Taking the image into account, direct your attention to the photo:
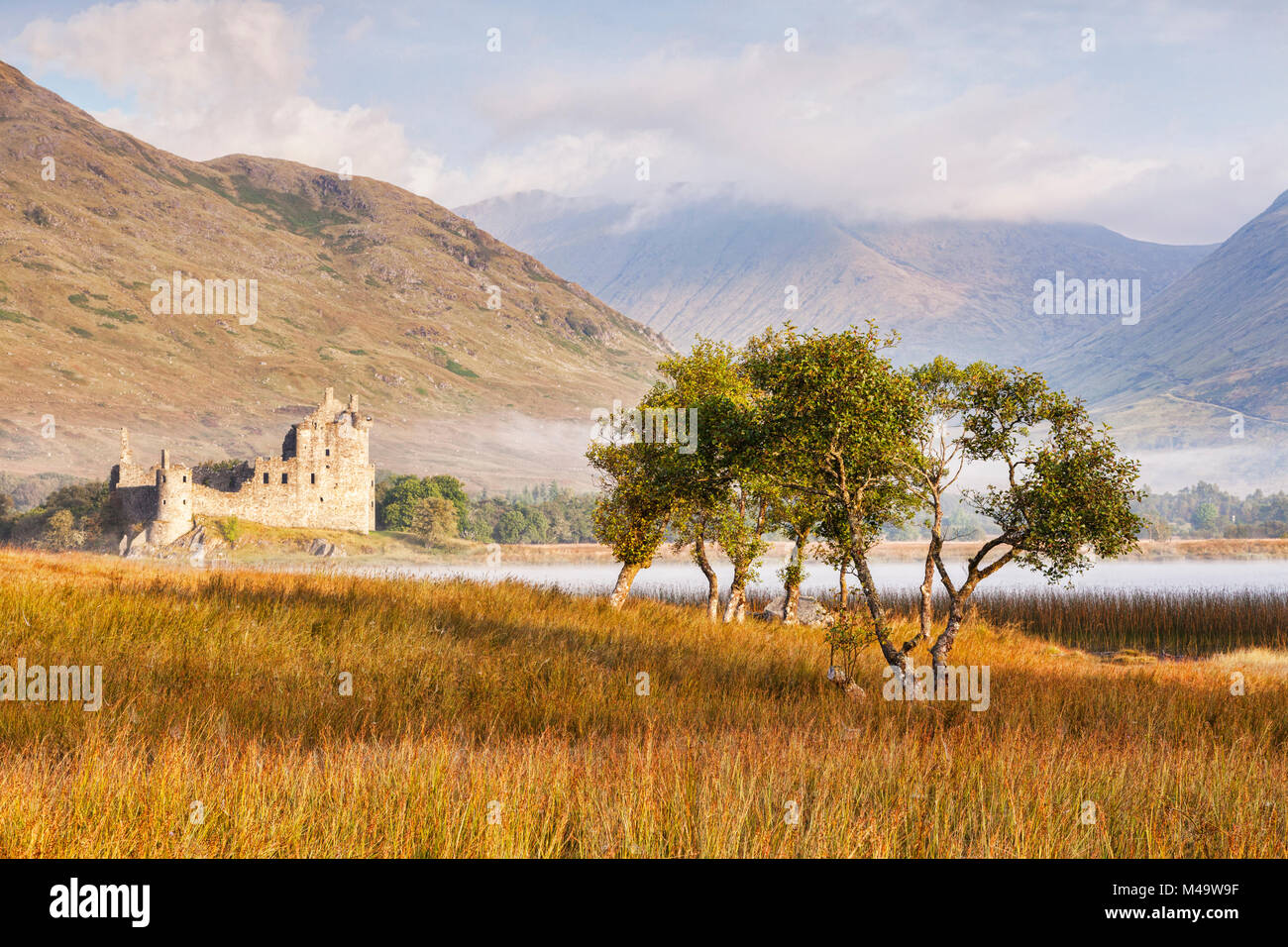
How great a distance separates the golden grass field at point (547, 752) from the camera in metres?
6.96

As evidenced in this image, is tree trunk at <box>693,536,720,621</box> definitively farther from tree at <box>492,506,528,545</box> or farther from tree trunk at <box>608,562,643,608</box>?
tree at <box>492,506,528,545</box>

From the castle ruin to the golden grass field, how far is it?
255 ft

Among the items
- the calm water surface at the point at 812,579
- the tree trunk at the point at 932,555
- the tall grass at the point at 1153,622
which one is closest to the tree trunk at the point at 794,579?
the calm water surface at the point at 812,579

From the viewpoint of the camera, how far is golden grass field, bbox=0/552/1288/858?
6.96 meters

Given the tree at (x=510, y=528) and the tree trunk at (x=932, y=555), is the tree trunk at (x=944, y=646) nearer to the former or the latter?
the tree trunk at (x=932, y=555)

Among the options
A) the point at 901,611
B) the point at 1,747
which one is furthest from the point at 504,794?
the point at 901,611

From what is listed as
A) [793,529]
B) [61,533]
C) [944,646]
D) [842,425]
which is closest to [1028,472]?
[944,646]

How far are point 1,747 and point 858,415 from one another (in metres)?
12.8

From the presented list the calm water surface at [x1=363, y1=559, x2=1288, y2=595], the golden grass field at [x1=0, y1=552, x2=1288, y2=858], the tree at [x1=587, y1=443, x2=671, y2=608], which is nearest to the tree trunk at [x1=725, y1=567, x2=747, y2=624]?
the calm water surface at [x1=363, y1=559, x2=1288, y2=595]

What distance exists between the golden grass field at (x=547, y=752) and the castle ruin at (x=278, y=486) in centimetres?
7781

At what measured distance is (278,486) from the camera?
3984 inches
